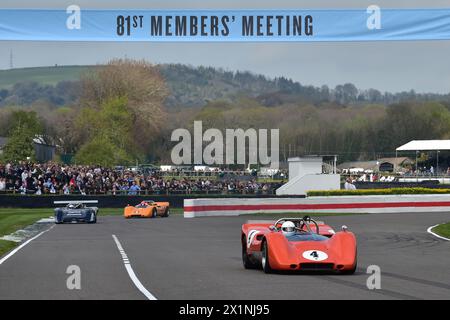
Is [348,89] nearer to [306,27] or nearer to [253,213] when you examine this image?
[253,213]

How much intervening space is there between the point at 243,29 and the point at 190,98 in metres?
101

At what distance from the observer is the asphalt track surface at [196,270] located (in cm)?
1177

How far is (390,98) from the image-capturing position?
72.4 m

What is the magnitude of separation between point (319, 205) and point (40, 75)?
411 ft

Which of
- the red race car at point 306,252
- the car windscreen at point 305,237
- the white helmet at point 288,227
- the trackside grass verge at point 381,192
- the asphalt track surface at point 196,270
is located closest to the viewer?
the asphalt track surface at point 196,270

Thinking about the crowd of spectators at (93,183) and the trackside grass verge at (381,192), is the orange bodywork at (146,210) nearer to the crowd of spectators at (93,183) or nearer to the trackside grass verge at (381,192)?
the crowd of spectators at (93,183)

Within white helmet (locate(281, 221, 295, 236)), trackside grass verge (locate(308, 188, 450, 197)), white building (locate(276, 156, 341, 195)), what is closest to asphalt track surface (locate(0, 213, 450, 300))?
white helmet (locate(281, 221, 295, 236))

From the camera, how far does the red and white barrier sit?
42.0 m

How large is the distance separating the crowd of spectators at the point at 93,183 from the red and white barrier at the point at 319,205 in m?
8.56

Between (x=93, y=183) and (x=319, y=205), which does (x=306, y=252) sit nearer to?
(x=319, y=205)

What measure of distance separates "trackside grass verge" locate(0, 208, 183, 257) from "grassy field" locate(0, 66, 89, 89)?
11114 cm

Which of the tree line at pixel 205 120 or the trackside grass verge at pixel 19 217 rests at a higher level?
the tree line at pixel 205 120

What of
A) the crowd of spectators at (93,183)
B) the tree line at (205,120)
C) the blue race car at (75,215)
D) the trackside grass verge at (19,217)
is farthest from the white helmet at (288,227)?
the tree line at (205,120)

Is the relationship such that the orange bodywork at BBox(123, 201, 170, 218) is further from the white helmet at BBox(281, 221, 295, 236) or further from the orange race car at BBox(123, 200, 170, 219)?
the white helmet at BBox(281, 221, 295, 236)
